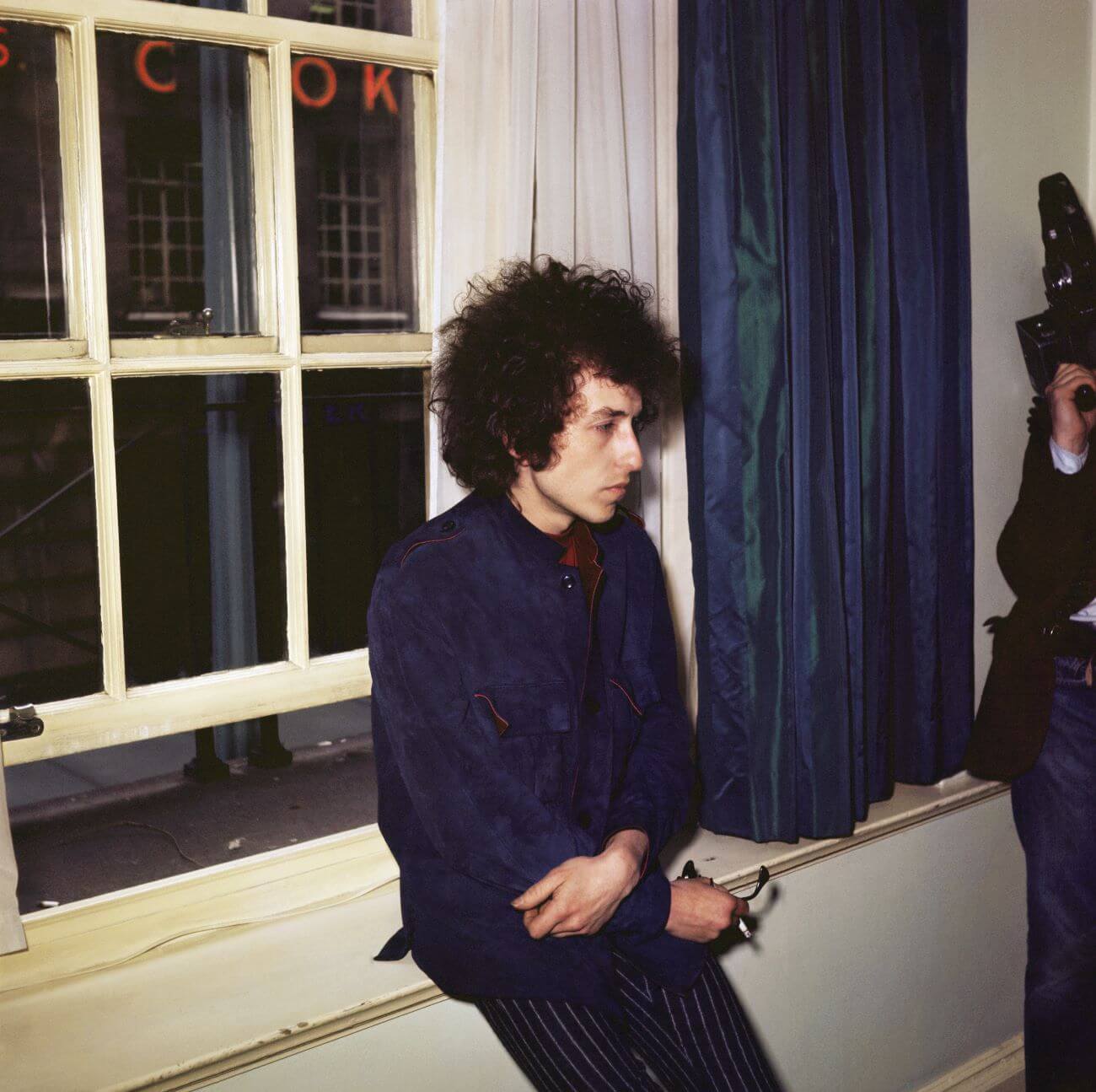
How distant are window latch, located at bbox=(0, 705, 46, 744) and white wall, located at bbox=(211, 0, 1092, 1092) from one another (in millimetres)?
1146

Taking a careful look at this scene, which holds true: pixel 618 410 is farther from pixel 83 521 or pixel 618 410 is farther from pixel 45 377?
pixel 83 521

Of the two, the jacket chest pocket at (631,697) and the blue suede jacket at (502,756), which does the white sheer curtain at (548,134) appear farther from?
the jacket chest pocket at (631,697)

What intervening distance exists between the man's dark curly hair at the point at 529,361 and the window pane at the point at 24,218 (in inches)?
184

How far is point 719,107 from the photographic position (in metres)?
1.59

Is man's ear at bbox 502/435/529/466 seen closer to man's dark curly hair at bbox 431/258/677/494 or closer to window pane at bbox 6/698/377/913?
man's dark curly hair at bbox 431/258/677/494

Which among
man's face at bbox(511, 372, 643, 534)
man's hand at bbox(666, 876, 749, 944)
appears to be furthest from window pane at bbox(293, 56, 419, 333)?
man's hand at bbox(666, 876, 749, 944)

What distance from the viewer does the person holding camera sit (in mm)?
1906

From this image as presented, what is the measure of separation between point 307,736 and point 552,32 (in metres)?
3.57

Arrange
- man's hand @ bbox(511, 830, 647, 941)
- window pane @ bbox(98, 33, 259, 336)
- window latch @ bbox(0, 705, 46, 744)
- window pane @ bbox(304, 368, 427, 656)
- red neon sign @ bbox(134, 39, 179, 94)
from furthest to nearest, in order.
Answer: window pane @ bbox(98, 33, 259, 336)
window pane @ bbox(304, 368, 427, 656)
red neon sign @ bbox(134, 39, 179, 94)
window latch @ bbox(0, 705, 46, 744)
man's hand @ bbox(511, 830, 647, 941)

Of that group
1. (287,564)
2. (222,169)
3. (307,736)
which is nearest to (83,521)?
(307,736)

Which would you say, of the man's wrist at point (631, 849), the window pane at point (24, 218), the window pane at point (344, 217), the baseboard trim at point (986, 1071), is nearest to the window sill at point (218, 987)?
the man's wrist at point (631, 849)

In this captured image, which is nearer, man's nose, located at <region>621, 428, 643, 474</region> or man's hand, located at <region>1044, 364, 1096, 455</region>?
man's nose, located at <region>621, 428, 643, 474</region>

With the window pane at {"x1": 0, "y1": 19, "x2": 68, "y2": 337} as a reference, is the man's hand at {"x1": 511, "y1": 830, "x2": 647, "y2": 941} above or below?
below

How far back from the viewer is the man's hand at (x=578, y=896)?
1222 mm
